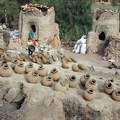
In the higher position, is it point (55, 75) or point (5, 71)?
point (5, 71)

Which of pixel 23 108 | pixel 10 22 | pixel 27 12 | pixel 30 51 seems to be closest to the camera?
pixel 23 108

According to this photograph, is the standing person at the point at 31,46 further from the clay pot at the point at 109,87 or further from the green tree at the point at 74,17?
the clay pot at the point at 109,87

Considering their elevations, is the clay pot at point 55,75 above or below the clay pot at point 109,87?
above

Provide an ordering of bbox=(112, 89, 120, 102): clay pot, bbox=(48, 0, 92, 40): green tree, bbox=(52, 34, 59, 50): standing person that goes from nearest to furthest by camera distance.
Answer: bbox=(112, 89, 120, 102): clay pot, bbox=(52, 34, 59, 50): standing person, bbox=(48, 0, 92, 40): green tree

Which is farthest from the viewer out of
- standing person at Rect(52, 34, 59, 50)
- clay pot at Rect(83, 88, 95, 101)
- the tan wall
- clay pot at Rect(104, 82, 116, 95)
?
standing person at Rect(52, 34, 59, 50)

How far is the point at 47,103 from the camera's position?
28.0 feet

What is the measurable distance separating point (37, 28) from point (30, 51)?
2146 millimetres

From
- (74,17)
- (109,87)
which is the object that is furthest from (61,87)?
(74,17)

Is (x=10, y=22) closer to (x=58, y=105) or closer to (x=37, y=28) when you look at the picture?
(x=37, y=28)

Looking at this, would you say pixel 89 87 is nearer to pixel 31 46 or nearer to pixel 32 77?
pixel 32 77

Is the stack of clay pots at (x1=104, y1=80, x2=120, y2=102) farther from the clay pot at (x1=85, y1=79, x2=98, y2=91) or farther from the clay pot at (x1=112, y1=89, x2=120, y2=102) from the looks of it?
the clay pot at (x1=85, y1=79, x2=98, y2=91)

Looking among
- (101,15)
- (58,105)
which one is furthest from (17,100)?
(101,15)

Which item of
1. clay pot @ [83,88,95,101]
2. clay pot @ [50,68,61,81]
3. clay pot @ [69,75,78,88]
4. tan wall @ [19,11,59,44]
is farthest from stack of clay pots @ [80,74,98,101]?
tan wall @ [19,11,59,44]

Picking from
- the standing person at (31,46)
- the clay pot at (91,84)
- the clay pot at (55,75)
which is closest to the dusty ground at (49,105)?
the clay pot at (91,84)
